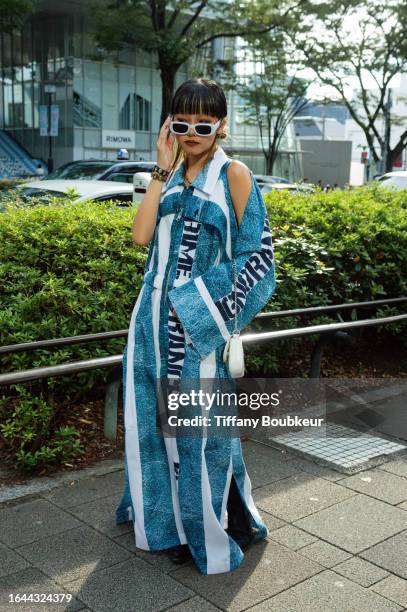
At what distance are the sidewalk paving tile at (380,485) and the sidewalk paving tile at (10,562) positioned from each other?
171 centimetres

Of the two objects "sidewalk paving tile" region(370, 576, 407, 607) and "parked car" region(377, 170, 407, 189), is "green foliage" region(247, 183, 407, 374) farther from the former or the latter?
"parked car" region(377, 170, 407, 189)

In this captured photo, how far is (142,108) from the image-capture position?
37.9m

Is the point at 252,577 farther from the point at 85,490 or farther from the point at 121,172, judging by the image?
the point at 121,172

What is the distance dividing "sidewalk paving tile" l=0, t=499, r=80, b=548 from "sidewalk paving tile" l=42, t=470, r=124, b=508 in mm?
70

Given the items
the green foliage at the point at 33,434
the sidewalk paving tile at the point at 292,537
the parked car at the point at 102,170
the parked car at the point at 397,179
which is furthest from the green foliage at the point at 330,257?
the parked car at the point at 397,179

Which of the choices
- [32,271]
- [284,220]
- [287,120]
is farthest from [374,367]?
[287,120]

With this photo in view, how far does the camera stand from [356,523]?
3539 mm

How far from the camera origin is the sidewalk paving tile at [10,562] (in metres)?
3.04

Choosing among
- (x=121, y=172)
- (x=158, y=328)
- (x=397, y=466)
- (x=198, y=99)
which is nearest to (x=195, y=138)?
(x=198, y=99)

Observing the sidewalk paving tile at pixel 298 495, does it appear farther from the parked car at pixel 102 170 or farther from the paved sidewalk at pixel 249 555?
the parked car at pixel 102 170

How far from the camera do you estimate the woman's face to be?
2.97 meters

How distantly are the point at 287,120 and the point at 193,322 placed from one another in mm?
33872

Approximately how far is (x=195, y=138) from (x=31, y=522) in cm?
186

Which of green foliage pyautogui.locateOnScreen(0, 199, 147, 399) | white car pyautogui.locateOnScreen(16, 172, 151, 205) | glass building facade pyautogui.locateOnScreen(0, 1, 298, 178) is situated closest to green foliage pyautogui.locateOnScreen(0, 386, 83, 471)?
green foliage pyautogui.locateOnScreen(0, 199, 147, 399)
